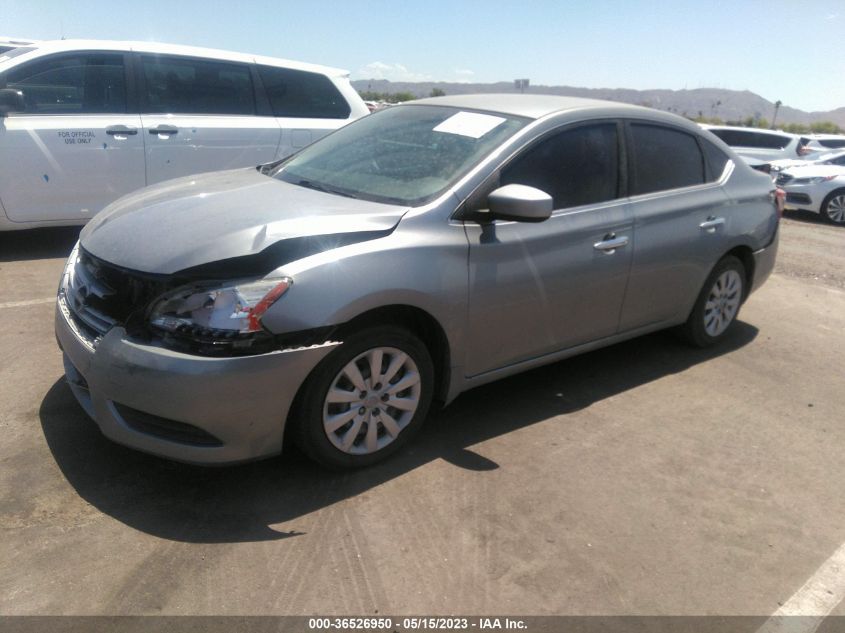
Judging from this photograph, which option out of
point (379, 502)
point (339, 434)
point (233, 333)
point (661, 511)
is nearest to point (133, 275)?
point (233, 333)

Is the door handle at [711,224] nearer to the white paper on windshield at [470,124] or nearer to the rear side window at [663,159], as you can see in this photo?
the rear side window at [663,159]

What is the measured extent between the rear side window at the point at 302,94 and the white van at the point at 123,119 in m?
0.01

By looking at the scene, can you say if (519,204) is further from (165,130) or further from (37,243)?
(37,243)

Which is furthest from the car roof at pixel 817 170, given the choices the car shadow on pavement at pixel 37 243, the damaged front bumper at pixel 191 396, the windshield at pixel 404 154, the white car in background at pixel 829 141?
the damaged front bumper at pixel 191 396

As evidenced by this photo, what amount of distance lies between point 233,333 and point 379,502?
95cm

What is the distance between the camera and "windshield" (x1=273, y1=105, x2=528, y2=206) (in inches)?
146

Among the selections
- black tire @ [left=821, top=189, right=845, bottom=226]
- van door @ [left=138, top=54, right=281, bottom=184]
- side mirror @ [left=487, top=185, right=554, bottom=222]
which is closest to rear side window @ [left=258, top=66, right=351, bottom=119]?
van door @ [left=138, top=54, right=281, bottom=184]

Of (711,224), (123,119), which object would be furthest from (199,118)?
(711,224)

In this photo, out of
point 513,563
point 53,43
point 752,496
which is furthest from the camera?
point 53,43

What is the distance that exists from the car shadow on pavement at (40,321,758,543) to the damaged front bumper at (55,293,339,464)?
236 mm

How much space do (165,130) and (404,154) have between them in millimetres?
3617

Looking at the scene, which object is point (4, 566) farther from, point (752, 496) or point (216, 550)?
point (752, 496)

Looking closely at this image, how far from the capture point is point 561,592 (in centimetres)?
276

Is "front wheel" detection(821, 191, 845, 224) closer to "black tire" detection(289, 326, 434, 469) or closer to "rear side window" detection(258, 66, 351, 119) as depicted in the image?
"rear side window" detection(258, 66, 351, 119)
